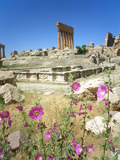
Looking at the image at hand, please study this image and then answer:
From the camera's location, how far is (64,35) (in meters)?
45.8

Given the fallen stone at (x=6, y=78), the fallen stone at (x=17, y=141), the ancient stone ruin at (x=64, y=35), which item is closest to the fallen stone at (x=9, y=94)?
the fallen stone at (x=6, y=78)

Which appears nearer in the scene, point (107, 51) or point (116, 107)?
point (116, 107)

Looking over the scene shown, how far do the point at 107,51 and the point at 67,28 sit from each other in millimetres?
20715

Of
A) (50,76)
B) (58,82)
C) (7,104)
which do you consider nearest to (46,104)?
(7,104)

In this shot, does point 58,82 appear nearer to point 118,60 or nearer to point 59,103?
point 59,103

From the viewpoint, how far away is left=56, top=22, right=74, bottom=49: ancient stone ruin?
141 ft

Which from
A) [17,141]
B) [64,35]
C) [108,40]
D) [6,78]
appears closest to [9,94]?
[6,78]

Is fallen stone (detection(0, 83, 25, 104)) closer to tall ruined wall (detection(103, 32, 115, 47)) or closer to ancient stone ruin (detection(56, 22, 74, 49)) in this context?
ancient stone ruin (detection(56, 22, 74, 49))

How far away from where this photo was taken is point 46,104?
3742mm

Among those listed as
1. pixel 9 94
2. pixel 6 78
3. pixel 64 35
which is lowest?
pixel 9 94

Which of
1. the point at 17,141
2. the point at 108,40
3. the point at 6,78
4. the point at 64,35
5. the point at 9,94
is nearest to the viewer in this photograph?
the point at 17,141

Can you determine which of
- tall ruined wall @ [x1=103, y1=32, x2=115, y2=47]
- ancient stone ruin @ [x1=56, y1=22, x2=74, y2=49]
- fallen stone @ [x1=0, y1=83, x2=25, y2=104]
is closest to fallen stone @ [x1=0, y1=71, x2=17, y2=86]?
fallen stone @ [x1=0, y1=83, x2=25, y2=104]

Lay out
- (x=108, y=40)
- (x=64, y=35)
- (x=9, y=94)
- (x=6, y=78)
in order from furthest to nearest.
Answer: (x=108, y=40) → (x=64, y=35) → (x=6, y=78) → (x=9, y=94)

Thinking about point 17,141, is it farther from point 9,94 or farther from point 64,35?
point 64,35
